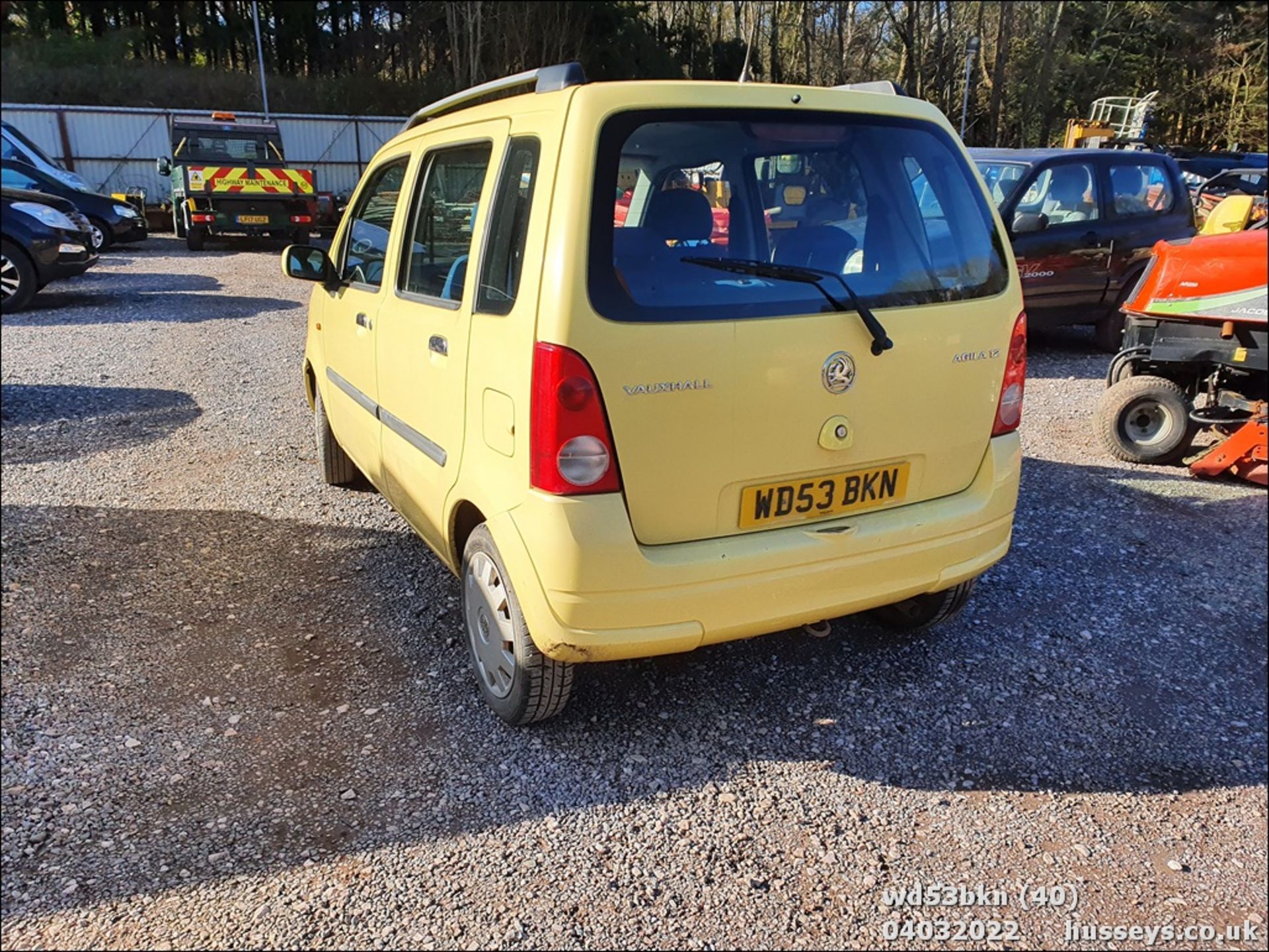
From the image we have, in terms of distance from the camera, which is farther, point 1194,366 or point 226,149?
point 226,149

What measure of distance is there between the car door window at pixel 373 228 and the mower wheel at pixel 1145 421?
4134 mm

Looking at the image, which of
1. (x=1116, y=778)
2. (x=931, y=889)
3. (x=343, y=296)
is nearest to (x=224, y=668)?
(x=343, y=296)

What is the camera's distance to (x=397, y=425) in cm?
330

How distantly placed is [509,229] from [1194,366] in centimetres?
400

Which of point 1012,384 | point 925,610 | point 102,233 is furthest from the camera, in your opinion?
point 102,233

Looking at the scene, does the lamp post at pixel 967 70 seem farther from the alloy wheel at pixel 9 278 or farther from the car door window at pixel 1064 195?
the alloy wheel at pixel 9 278

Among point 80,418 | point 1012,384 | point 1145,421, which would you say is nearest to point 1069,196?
point 1145,421

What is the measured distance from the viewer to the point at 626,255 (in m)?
2.33

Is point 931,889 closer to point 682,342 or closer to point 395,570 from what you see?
point 682,342

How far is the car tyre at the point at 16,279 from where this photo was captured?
9.80m

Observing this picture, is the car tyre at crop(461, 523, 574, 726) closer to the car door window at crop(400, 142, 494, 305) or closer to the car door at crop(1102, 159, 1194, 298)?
the car door window at crop(400, 142, 494, 305)

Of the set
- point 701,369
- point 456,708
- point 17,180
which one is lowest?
point 456,708

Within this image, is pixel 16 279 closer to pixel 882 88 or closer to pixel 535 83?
pixel 535 83

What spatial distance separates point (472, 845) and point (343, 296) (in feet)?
8.24
